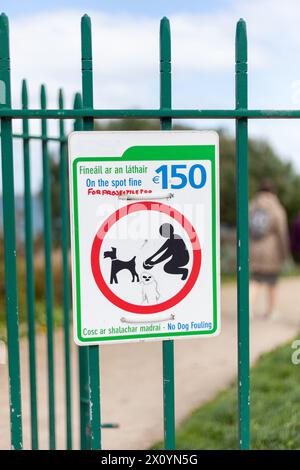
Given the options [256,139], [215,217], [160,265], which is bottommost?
[160,265]

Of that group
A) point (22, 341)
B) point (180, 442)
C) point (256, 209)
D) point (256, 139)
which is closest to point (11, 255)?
point (180, 442)

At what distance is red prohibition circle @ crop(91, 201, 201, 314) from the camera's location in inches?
97.0

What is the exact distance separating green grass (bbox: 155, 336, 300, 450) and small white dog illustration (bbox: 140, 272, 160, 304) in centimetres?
187

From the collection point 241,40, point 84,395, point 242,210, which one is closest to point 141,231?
point 242,210

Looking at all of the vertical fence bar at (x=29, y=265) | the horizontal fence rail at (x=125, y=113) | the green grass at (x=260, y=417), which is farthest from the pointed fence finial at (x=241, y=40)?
the green grass at (x=260, y=417)

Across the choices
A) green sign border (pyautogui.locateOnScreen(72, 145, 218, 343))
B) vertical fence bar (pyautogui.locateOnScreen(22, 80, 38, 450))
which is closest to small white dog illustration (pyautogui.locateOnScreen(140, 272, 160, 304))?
green sign border (pyautogui.locateOnScreen(72, 145, 218, 343))

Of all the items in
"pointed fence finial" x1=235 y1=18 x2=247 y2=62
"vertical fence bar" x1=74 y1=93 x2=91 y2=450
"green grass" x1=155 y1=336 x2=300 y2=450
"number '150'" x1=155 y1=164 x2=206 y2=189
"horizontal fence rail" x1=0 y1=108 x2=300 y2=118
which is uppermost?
"pointed fence finial" x1=235 y1=18 x2=247 y2=62

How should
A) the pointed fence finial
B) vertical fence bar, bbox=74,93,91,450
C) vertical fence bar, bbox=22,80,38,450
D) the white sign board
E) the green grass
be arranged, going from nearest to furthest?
the white sign board → the pointed fence finial → vertical fence bar, bbox=22,80,38,450 → vertical fence bar, bbox=74,93,91,450 → the green grass

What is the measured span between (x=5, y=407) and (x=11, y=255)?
2.46m

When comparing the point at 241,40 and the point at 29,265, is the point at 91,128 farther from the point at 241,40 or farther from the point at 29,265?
the point at 29,265

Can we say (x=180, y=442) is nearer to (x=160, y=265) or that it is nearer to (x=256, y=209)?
(x=160, y=265)

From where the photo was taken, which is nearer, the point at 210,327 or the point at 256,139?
the point at 210,327

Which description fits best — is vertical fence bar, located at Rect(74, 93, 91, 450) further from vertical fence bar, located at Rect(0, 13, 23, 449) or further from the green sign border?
the green sign border
